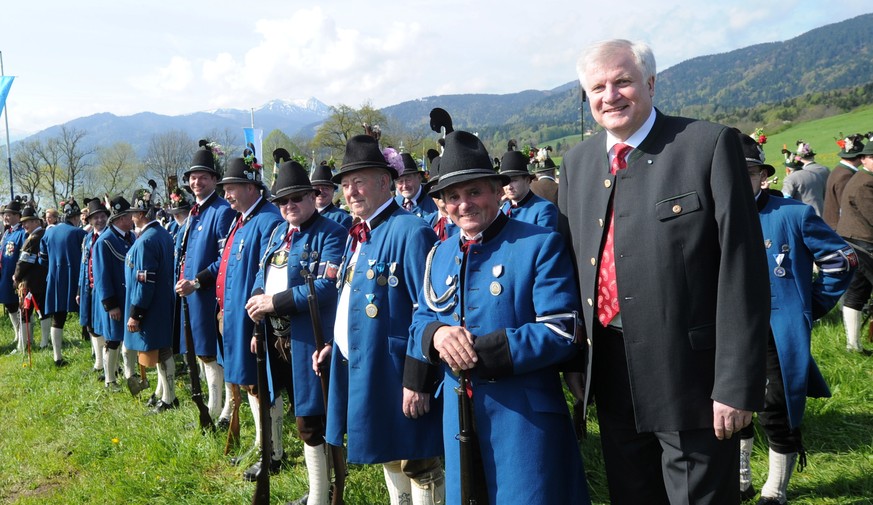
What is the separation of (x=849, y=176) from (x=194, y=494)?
887 cm

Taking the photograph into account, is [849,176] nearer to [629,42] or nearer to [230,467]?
[629,42]

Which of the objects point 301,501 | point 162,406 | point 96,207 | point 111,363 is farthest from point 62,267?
point 301,501

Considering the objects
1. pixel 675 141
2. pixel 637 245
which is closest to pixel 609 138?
pixel 675 141

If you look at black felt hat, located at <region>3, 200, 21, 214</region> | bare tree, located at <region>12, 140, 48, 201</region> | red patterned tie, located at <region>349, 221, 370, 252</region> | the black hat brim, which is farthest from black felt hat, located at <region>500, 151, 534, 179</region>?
bare tree, located at <region>12, 140, 48, 201</region>

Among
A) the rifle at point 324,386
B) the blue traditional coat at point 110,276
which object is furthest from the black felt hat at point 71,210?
the rifle at point 324,386

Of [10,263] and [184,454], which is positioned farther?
[10,263]

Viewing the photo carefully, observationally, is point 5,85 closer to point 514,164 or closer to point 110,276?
point 110,276

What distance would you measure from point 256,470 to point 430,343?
10.9 ft

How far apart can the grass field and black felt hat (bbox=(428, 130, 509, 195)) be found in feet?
9.24

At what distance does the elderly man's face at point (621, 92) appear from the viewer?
2443mm

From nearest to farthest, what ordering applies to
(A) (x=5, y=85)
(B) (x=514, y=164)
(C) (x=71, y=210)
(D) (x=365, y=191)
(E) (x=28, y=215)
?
(D) (x=365, y=191), (B) (x=514, y=164), (E) (x=28, y=215), (C) (x=71, y=210), (A) (x=5, y=85)

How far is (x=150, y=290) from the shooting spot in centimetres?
730

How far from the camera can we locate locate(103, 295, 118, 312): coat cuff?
7.97m

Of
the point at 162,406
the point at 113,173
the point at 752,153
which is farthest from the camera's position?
the point at 113,173
